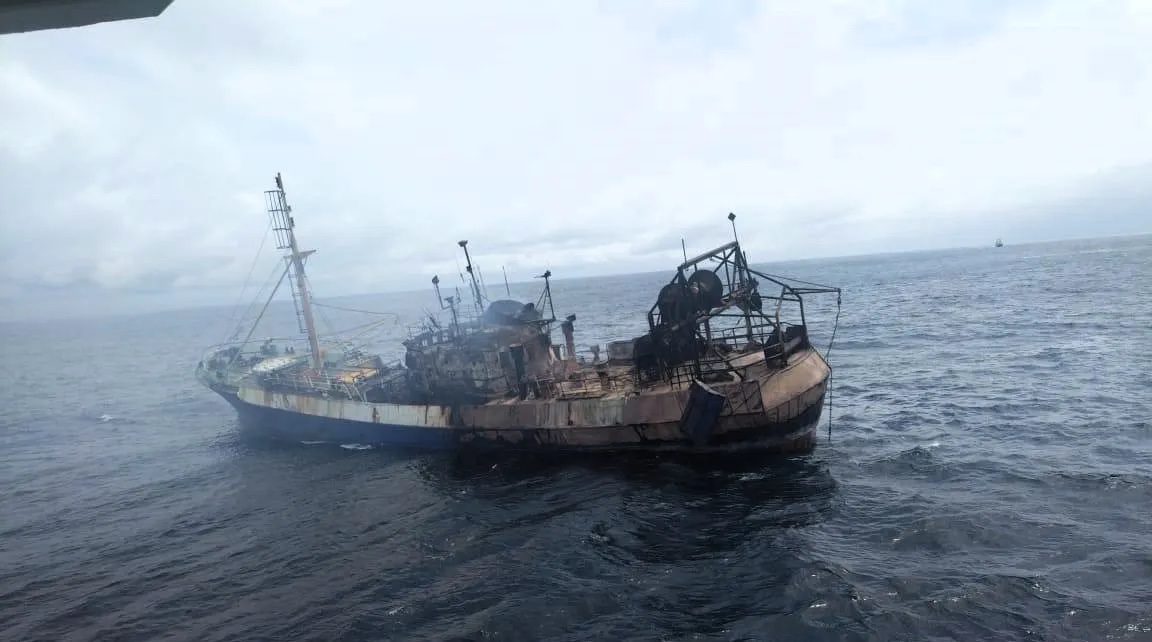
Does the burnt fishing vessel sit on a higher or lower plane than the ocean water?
higher

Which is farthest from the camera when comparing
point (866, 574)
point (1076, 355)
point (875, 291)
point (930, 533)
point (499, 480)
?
point (875, 291)

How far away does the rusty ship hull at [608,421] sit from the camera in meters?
25.2

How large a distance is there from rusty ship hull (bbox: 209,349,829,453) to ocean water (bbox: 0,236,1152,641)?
3.46 ft

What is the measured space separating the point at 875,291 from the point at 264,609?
115 metres

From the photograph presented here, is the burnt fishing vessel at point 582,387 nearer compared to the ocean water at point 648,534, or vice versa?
the ocean water at point 648,534

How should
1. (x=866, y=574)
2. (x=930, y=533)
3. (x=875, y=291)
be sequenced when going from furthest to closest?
1. (x=875, y=291)
2. (x=930, y=533)
3. (x=866, y=574)

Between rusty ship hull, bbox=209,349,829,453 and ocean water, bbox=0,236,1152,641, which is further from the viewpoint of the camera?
rusty ship hull, bbox=209,349,829,453

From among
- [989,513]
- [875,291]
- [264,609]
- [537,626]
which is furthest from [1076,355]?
[875,291]

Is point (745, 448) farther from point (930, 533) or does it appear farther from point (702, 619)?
point (702, 619)

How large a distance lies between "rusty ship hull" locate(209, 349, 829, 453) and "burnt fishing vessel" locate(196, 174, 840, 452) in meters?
0.06

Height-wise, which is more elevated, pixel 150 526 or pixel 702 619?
pixel 150 526

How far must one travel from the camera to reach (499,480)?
89.8ft

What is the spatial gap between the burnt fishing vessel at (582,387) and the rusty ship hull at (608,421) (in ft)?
0.21

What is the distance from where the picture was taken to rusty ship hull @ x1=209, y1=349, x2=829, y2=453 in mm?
25234
